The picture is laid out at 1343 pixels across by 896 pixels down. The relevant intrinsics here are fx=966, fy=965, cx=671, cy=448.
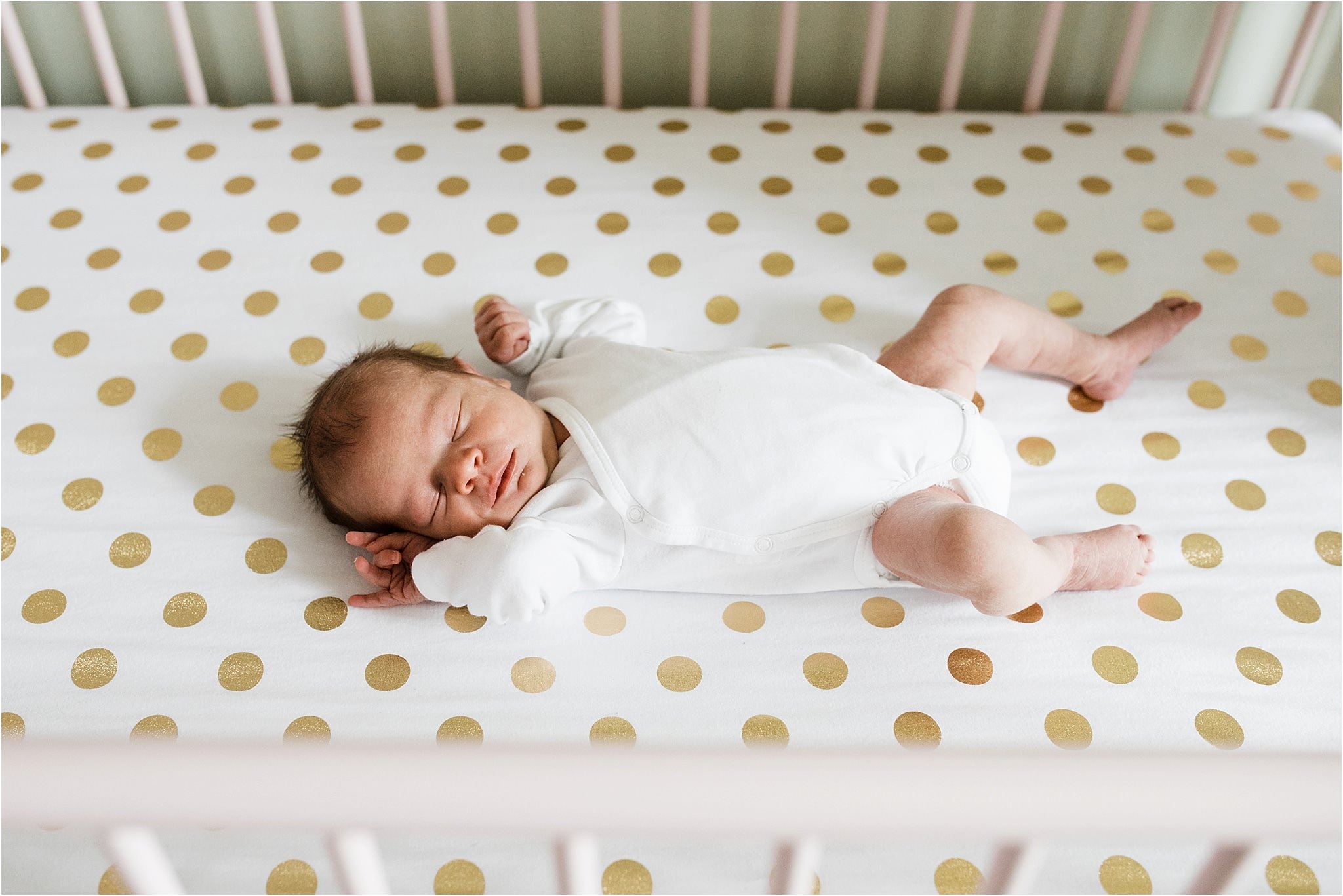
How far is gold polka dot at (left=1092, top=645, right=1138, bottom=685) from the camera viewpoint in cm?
82

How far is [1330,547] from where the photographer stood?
0.90 meters

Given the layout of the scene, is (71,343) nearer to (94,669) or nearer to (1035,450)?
(94,669)

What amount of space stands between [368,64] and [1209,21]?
1.16 meters

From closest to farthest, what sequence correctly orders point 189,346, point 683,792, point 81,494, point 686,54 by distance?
1. point 683,792
2. point 81,494
3. point 189,346
4. point 686,54

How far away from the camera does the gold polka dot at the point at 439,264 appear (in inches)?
43.8

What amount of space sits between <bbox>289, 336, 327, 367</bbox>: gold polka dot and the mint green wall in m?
0.55

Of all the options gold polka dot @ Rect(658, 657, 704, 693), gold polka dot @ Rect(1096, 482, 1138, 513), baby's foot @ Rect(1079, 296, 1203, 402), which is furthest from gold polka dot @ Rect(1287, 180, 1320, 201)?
gold polka dot @ Rect(658, 657, 704, 693)

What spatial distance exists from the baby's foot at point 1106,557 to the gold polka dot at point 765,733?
0.29m

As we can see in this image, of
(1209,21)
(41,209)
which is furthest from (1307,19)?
(41,209)

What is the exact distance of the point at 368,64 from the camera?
4.50 ft

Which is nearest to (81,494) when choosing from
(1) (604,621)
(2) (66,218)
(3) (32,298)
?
(3) (32,298)

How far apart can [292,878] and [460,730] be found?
159 mm

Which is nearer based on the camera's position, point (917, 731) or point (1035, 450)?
point (917, 731)

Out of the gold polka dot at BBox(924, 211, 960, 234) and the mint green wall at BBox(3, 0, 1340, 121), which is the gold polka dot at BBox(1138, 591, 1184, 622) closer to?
the gold polka dot at BBox(924, 211, 960, 234)
